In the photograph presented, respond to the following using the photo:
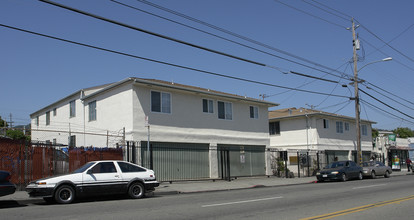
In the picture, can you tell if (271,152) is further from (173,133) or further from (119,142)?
(119,142)

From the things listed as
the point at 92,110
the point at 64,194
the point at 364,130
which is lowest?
the point at 64,194

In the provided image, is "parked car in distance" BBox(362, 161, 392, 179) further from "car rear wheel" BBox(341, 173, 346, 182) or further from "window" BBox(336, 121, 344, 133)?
"window" BBox(336, 121, 344, 133)

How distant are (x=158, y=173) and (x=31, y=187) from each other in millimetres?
9517

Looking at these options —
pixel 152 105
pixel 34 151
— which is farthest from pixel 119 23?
pixel 152 105

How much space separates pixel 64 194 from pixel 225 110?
1541cm

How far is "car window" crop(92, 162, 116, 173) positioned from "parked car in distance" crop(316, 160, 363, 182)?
15.3 metres

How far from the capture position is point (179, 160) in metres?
22.8

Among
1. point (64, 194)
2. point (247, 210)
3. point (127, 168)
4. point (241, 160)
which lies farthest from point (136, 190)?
point (241, 160)

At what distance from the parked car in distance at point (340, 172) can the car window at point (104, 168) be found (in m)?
15.3

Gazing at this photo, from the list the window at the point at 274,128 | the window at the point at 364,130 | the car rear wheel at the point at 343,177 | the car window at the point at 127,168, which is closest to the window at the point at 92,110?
the car window at the point at 127,168

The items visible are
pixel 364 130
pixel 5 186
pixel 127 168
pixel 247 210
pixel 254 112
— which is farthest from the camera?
pixel 364 130

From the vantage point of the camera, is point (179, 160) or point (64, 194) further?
point (179, 160)

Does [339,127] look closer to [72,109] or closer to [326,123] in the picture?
[326,123]

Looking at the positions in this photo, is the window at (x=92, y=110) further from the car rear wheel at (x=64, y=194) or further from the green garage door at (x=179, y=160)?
the car rear wheel at (x=64, y=194)
